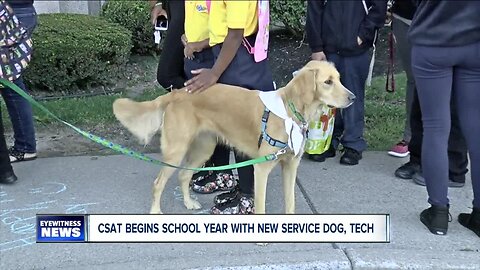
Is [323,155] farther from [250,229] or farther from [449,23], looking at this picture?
[449,23]

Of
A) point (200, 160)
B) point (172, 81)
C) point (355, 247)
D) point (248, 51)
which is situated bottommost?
point (355, 247)

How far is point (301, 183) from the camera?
16.3 feet

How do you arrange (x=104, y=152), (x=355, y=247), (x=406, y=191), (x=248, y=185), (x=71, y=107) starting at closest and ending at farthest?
1. (x=355, y=247)
2. (x=248, y=185)
3. (x=406, y=191)
4. (x=104, y=152)
5. (x=71, y=107)

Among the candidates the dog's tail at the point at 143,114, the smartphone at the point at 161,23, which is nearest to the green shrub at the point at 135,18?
the smartphone at the point at 161,23

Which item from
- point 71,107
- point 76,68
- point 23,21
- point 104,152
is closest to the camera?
point 23,21

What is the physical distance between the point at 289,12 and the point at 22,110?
4.38 meters

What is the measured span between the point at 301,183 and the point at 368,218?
1082 millimetres

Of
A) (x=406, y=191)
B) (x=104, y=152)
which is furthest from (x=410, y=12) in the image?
(x=104, y=152)

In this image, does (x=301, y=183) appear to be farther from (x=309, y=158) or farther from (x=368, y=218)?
(x=368, y=218)

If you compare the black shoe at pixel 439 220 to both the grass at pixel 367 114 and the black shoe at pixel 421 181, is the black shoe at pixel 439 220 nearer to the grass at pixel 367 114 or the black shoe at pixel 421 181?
the black shoe at pixel 421 181

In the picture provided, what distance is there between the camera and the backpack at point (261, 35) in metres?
3.92

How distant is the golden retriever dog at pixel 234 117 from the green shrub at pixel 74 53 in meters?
3.28

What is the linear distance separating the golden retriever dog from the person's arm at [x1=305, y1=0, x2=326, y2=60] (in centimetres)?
123

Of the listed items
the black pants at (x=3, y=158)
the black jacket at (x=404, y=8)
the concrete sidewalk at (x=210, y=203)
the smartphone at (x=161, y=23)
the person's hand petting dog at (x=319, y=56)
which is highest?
the black jacket at (x=404, y=8)
